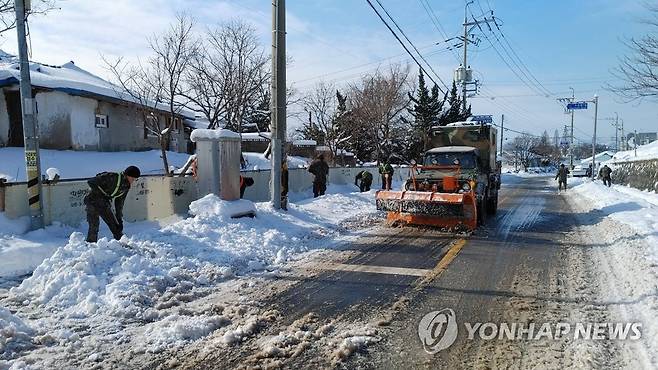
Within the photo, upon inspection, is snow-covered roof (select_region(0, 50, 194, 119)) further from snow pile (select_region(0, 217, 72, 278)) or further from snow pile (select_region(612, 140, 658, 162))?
snow pile (select_region(612, 140, 658, 162))

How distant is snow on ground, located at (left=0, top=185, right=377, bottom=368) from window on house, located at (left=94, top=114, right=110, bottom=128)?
50.3 ft

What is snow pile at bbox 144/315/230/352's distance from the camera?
4.32m

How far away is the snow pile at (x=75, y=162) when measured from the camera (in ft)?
55.7

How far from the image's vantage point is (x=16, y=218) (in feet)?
28.6

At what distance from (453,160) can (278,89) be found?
517 centimetres

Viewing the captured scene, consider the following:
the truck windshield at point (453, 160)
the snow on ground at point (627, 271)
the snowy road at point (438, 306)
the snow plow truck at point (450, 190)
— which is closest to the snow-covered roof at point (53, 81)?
the snow plow truck at point (450, 190)

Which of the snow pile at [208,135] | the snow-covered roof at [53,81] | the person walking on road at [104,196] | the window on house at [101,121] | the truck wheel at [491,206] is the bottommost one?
the truck wheel at [491,206]

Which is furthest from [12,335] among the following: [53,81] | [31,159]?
[53,81]

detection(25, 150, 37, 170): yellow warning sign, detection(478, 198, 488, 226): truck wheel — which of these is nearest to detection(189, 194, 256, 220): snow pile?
detection(25, 150, 37, 170): yellow warning sign

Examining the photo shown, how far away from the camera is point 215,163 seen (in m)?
11.2

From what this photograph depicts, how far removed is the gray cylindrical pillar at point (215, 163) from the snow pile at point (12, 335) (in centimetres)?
669

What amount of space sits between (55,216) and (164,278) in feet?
14.9

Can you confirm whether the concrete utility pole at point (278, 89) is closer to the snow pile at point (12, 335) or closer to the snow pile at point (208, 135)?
the snow pile at point (208, 135)

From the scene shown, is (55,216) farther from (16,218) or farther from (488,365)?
(488,365)
